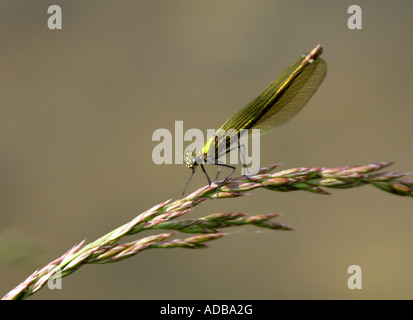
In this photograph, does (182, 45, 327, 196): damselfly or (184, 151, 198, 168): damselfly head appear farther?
(184, 151, 198, 168): damselfly head

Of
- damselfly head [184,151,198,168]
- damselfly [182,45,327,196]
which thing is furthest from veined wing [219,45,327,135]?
damselfly head [184,151,198,168]

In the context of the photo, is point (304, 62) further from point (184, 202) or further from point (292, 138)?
point (292, 138)

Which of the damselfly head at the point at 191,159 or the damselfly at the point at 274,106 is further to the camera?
the damselfly head at the point at 191,159

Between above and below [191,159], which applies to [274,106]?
above

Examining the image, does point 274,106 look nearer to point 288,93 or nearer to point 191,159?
point 288,93

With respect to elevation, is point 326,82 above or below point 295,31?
below

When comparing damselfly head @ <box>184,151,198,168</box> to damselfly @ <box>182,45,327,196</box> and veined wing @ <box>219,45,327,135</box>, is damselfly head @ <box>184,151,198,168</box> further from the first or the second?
veined wing @ <box>219,45,327,135</box>

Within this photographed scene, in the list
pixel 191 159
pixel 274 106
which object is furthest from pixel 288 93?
pixel 191 159

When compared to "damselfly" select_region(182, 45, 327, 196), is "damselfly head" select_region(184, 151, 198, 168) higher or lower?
lower

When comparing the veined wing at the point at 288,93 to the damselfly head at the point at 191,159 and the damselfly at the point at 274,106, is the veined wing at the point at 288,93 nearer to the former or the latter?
the damselfly at the point at 274,106

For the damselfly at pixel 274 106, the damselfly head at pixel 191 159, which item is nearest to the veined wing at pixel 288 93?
the damselfly at pixel 274 106

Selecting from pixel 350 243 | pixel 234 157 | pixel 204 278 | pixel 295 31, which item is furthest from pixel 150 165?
pixel 234 157
